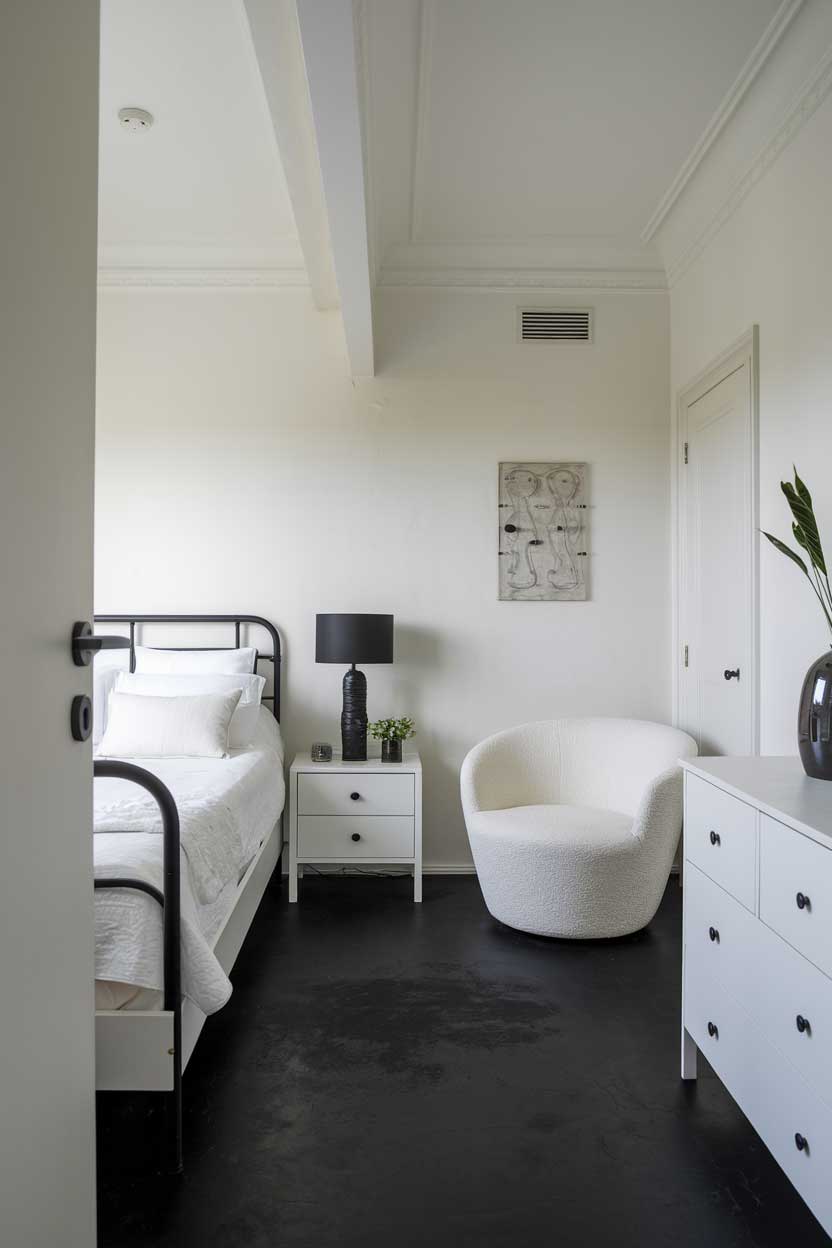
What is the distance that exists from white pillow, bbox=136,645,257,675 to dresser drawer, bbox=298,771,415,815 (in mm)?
615

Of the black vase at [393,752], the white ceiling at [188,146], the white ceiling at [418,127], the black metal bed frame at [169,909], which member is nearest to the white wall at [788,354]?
the white ceiling at [418,127]

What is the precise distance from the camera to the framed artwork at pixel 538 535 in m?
3.87

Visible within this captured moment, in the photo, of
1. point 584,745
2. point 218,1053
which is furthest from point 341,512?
point 218,1053

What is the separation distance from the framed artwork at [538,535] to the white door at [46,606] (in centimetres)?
286

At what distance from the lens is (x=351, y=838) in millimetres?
3488

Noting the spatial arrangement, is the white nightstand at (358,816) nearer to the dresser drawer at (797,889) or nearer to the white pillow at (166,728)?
the white pillow at (166,728)

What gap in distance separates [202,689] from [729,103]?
2.92 meters

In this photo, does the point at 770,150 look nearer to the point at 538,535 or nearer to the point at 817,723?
the point at 538,535

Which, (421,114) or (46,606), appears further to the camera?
(421,114)

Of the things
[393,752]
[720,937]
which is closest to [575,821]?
[393,752]

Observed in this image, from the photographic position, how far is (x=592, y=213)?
3.52 m

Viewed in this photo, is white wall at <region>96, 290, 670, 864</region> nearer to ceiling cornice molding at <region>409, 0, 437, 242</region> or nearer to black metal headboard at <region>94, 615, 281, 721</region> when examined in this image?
black metal headboard at <region>94, 615, 281, 721</region>

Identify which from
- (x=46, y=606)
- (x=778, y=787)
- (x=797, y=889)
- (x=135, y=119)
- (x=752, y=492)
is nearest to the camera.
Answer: (x=46, y=606)

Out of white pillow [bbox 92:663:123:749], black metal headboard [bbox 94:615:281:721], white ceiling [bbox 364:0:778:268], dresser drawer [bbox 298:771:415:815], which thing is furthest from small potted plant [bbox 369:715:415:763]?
white ceiling [bbox 364:0:778:268]
